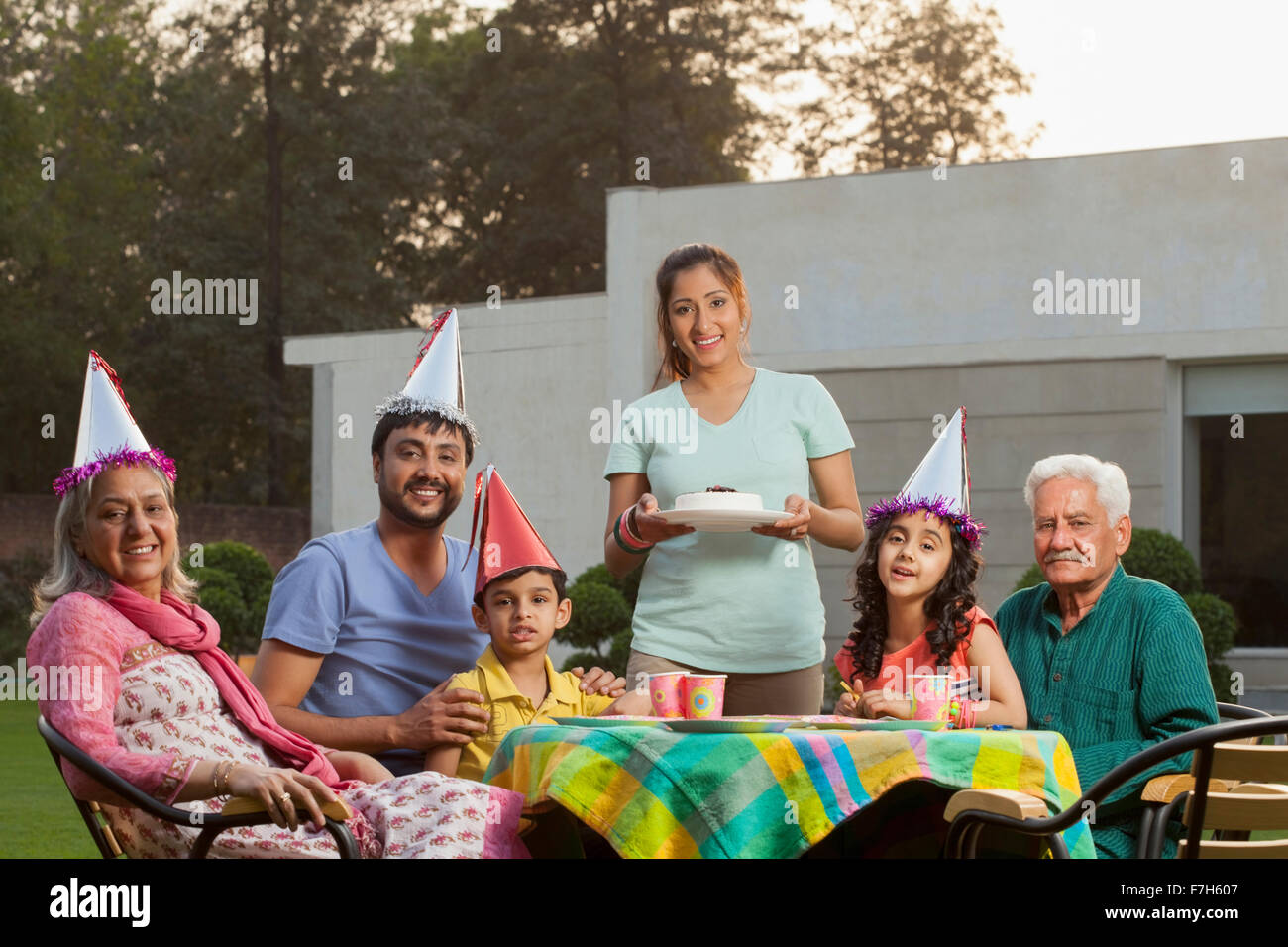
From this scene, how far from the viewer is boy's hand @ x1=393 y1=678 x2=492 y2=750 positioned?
4.30m

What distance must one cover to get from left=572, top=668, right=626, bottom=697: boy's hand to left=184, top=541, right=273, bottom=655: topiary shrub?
1311 cm

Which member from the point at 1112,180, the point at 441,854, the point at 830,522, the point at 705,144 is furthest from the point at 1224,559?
the point at 705,144

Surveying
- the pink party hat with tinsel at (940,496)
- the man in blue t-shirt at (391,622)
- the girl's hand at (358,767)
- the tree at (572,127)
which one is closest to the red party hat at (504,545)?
the man in blue t-shirt at (391,622)

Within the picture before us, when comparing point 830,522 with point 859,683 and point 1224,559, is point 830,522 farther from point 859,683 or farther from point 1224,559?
point 1224,559

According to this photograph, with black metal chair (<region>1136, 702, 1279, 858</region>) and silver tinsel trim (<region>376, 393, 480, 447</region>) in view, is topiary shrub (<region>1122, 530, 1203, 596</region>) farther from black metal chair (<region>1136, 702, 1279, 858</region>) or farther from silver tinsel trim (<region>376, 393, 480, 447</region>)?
black metal chair (<region>1136, 702, 1279, 858</region>)

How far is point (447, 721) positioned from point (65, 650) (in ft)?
3.25

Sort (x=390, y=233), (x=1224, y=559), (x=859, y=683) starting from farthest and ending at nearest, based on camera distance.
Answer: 1. (x=390, y=233)
2. (x=1224, y=559)
3. (x=859, y=683)

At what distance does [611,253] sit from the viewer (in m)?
18.6

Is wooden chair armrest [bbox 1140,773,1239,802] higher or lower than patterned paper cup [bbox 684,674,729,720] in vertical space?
lower

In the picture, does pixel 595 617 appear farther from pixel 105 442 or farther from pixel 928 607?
pixel 105 442

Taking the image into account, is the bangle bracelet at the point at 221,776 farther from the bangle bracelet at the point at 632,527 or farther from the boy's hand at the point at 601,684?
the bangle bracelet at the point at 632,527

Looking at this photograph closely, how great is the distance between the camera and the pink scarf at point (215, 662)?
3.91 meters

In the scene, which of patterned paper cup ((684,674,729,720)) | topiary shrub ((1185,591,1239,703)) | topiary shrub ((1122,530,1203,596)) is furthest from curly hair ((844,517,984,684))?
topiary shrub ((1185,591,1239,703))
